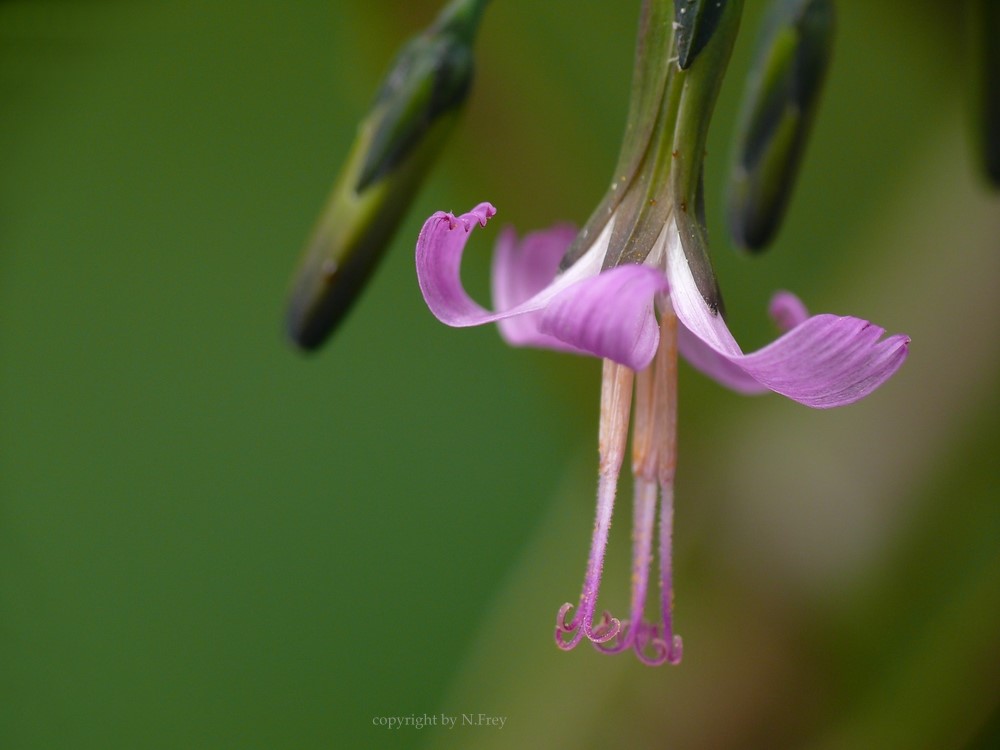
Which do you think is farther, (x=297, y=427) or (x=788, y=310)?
(x=297, y=427)

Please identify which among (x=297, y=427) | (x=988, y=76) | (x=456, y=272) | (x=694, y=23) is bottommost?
(x=297, y=427)

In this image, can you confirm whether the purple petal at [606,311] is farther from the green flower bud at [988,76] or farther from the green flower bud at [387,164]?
the green flower bud at [988,76]

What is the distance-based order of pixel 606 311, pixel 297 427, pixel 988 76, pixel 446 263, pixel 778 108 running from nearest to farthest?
pixel 606 311 < pixel 446 263 < pixel 778 108 < pixel 988 76 < pixel 297 427

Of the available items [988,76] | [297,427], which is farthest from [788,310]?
[297,427]

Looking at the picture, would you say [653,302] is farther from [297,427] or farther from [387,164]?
[297,427]

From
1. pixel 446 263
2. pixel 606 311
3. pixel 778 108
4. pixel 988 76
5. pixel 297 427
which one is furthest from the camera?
pixel 297 427

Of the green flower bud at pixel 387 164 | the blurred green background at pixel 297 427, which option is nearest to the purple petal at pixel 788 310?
the green flower bud at pixel 387 164

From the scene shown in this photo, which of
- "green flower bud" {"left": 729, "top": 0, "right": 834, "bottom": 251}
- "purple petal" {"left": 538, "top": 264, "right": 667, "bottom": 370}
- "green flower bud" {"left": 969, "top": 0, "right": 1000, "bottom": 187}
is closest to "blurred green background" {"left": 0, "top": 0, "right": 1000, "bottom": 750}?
"green flower bud" {"left": 969, "top": 0, "right": 1000, "bottom": 187}
